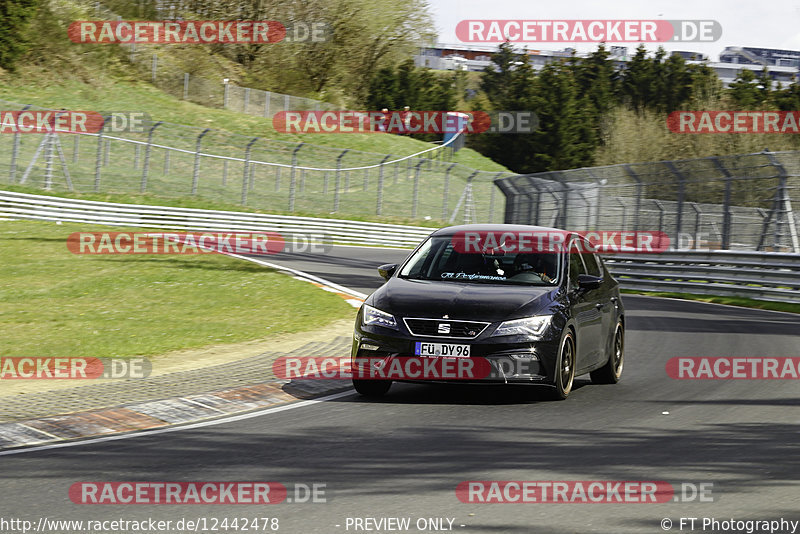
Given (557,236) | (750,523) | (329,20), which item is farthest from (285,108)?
(750,523)

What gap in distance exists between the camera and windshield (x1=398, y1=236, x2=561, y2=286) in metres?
9.94

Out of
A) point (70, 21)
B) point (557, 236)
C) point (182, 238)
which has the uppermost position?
point (70, 21)

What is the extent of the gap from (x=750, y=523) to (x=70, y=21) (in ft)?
205

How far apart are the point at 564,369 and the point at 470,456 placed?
263 cm

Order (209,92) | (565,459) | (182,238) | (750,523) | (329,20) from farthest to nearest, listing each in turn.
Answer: (329,20) < (209,92) < (182,238) < (565,459) < (750,523)

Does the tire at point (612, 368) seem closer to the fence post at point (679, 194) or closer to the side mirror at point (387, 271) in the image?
the side mirror at point (387, 271)

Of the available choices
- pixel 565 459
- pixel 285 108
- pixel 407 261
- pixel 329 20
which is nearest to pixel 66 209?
pixel 407 261

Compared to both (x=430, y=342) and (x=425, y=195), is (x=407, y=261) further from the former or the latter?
(x=425, y=195)

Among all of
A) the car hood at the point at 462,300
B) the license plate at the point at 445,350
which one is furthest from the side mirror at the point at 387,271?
the license plate at the point at 445,350

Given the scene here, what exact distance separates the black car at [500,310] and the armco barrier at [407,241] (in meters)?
12.1

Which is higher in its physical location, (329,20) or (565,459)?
(329,20)

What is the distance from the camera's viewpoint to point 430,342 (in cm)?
901

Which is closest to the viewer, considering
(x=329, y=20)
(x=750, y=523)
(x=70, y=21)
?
(x=750, y=523)

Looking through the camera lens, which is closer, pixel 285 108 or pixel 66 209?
pixel 66 209
